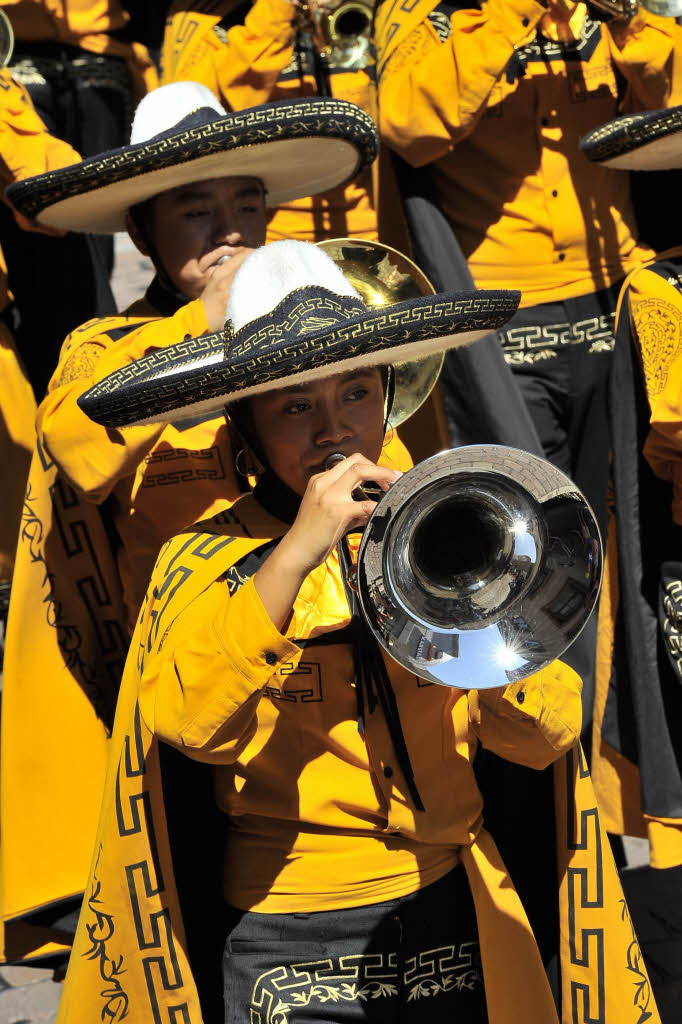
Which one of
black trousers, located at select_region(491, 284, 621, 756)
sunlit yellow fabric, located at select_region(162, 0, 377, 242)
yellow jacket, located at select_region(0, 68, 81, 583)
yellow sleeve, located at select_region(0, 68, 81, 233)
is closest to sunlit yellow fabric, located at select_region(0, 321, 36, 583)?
yellow jacket, located at select_region(0, 68, 81, 583)

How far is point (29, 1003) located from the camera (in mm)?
3832

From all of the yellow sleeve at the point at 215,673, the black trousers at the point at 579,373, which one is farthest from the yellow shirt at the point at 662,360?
the yellow sleeve at the point at 215,673

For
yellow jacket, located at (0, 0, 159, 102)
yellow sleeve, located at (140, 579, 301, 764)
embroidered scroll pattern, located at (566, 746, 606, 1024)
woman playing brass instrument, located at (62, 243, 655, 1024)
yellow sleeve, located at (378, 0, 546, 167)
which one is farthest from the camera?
yellow jacket, located at (0, 0, 159, 102)

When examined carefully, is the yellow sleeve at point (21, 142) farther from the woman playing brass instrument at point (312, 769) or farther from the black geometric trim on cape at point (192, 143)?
the woman playing brass instrument at point (312, 769)

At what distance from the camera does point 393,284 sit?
3.43 m

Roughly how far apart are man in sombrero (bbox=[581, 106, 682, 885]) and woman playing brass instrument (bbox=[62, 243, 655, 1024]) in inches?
47.6

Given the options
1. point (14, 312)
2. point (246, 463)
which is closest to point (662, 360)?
point (246, 463)

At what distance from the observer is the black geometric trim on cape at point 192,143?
10.1ft

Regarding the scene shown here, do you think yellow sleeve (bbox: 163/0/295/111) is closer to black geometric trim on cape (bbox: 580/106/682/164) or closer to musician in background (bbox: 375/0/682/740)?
musician in background (bbox: 375/0/682/740)

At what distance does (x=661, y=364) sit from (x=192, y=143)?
1.34 m

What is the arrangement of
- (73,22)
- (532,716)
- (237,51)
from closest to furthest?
(532,716)
(237,51)
(73,22)

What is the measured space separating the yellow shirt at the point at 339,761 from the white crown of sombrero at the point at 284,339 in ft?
1.02

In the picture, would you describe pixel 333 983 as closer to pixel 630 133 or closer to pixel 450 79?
pixel 630 133

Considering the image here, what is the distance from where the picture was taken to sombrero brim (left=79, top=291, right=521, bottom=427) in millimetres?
2150
